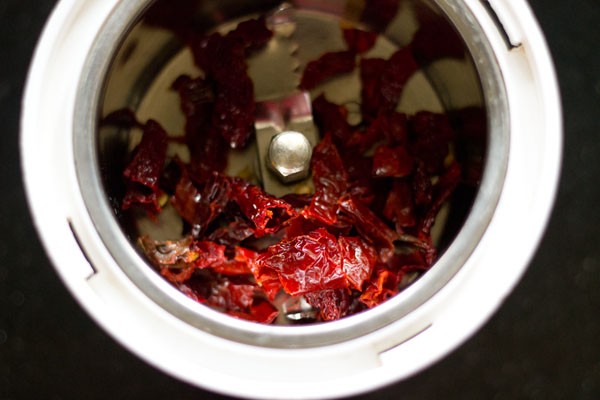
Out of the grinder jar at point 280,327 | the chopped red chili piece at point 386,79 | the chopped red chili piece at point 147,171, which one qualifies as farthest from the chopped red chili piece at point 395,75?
the chopped red chili piece at point 147,171

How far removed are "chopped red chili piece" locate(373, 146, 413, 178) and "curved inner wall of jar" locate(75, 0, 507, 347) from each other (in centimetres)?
9

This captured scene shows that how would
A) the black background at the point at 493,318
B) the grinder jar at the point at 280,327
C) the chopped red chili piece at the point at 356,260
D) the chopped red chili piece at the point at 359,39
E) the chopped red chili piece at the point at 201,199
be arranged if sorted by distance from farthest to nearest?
the black background at the point at 493,318
the chopped red chili piece at the point at 359,39
the chopped red chili piece at the point at 201,199
the chopped red chili piece at the point at 356,260
the grinder jar at the point at 280,327

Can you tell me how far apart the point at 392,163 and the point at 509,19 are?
307mm

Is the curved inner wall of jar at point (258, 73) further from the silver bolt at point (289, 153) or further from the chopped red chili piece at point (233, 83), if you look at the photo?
the silver bolt at point (289, 153)

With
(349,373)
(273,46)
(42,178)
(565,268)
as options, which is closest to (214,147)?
(273,46)

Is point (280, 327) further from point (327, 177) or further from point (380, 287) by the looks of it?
point (327, 177)

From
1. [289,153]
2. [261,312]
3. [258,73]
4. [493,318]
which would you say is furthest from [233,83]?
[493,318]

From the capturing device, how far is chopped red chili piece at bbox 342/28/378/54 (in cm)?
106

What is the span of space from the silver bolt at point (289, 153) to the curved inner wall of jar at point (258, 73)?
6.6 inches

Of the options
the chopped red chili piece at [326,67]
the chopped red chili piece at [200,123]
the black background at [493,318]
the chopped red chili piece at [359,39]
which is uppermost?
the chopped red chili piece at [359,39]

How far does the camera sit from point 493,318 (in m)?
1.19

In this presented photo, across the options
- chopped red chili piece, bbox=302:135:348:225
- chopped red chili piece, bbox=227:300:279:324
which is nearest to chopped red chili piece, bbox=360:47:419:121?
chopped red chili piece, bbox=302:135:348:225

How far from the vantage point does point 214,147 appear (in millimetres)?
1030

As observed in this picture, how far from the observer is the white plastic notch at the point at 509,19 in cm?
73
